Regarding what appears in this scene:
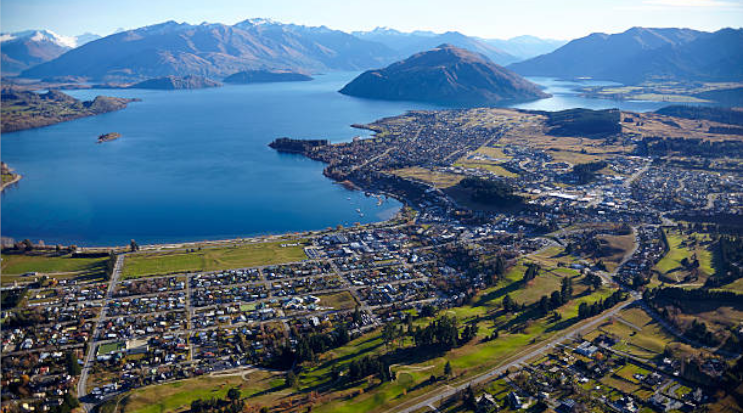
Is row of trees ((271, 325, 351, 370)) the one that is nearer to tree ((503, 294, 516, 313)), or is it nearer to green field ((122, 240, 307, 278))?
tree ((503, 294, 516, 313))

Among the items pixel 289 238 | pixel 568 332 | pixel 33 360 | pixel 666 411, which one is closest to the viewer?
pixel 666 411

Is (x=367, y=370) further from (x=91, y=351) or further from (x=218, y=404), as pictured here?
(x=91, y=351)

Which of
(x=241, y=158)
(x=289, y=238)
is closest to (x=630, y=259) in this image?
(x=289, y=238)

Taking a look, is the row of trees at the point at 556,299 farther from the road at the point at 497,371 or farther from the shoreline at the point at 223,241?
the shoreline at the point at 223,241

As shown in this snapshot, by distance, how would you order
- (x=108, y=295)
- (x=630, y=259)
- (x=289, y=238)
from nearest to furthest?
(x=108, y=295) < (x=630, y=259) < (x=289, y=238)

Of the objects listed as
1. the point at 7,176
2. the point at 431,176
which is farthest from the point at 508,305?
the point at 7,176

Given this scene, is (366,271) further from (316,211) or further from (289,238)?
(316,211)
